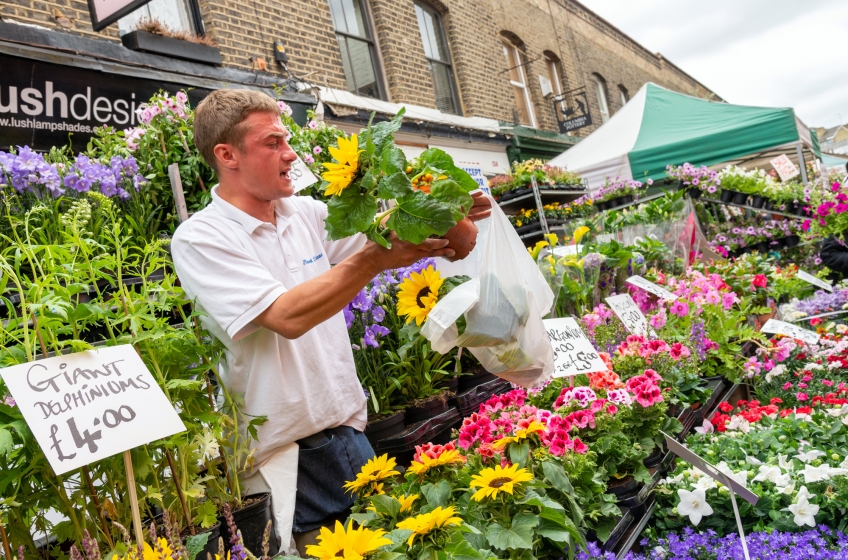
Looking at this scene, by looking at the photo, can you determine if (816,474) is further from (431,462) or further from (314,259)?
(314,259)

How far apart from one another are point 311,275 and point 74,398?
2.65ft

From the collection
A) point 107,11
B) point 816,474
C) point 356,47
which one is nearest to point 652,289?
point 816,474

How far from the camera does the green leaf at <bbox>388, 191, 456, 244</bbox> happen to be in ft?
5.05

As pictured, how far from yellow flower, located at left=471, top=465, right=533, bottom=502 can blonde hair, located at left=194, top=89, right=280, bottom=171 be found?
1.06m

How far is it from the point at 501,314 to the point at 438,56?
937cm

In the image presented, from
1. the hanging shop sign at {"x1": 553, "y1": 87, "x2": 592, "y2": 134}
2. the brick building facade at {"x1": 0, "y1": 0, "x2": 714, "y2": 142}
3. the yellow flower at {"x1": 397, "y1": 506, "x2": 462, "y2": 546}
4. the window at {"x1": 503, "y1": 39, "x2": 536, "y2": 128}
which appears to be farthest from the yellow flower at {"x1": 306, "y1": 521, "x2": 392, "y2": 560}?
the hanging shop sign at {"x1": 553, "y1": 87, "x2": 592, "y2": 134}

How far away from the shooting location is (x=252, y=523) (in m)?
1.66

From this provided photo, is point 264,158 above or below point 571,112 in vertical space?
below

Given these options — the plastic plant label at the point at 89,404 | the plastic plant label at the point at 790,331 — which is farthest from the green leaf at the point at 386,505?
the plastic plant label at the point at 790,331

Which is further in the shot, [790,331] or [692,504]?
[790,331]

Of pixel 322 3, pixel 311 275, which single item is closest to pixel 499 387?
pixel 311 275

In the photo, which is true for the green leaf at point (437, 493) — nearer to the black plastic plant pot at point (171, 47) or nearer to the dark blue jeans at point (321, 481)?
the dark blue jeans at point (321, 481)

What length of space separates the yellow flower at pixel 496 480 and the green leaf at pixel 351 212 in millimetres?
606

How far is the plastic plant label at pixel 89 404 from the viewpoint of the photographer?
4.10 ft
